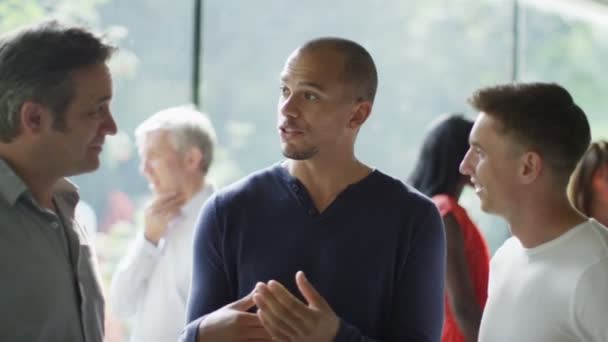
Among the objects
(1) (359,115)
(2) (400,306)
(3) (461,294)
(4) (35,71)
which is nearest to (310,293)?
(2) (400,306)

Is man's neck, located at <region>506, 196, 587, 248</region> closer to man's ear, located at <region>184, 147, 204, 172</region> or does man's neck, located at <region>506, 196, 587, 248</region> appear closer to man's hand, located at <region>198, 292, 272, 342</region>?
man's hand, located at <region>198, 292, 272, 342</region>

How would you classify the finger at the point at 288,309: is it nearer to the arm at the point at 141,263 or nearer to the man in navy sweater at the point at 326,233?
the man in navy sweater at the point at 326,233

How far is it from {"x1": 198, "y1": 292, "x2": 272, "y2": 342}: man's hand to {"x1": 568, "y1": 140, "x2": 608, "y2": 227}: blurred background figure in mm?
1584

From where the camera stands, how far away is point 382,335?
241cm

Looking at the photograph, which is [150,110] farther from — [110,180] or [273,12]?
[273,12]

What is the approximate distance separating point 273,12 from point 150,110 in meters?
0.91

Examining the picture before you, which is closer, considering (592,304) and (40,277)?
(40,277)

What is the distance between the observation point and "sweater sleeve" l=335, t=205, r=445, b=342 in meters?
2.38

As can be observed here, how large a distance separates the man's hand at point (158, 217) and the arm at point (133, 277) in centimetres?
3

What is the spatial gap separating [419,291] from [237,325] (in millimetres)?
438

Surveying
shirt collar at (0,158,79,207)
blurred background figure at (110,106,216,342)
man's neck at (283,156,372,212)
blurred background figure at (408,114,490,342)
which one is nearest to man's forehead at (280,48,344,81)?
man's neck at (283,156,372,212)

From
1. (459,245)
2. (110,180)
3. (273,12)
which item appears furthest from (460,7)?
(459,245)

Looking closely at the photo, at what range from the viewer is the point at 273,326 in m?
2.23

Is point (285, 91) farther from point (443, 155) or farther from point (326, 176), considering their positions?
point (443, 155)
